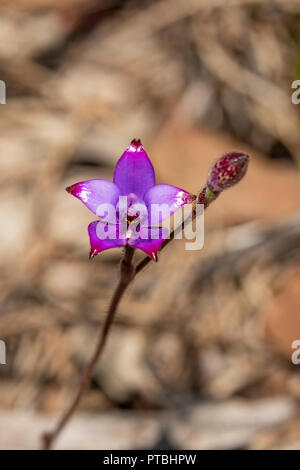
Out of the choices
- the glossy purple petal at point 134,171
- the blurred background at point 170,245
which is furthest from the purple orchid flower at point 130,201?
the blurred background at point 170,245

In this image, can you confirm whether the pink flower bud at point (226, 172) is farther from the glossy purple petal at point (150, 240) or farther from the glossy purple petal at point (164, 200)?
the glossy purple petal at point (150, 240)

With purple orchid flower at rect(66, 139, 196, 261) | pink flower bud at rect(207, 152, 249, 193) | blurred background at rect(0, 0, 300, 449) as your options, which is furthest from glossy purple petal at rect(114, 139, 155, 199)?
blurred background at rect(0, 0, 300, 449)

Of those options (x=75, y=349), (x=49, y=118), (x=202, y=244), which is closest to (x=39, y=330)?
(x=75, y=349)

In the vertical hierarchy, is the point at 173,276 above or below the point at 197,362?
above

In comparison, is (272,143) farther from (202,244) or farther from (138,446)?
(138,446)

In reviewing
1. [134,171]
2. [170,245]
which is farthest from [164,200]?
[170,245]
